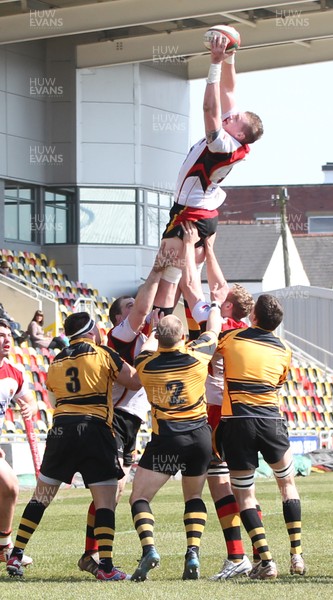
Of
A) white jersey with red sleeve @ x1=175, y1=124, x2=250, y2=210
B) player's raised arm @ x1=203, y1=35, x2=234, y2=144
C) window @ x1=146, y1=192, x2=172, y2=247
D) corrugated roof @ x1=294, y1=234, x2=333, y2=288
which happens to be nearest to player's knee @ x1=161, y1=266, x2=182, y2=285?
white jersey with red sleeve @ x1=175, y1=124, x2=250, y2=210

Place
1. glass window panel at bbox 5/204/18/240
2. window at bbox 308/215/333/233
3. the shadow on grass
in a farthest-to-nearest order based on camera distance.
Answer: window at bbox 308/215/333/233 → glass window panel at bbox 5/204/18/240 → the shadow on grass

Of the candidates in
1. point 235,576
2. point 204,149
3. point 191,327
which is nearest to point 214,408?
point 191,327

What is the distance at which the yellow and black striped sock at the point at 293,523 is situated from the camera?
860 cm

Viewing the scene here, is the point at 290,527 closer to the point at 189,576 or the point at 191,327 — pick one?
the point at 189,576

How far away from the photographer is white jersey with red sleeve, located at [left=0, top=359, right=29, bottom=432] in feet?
31.0

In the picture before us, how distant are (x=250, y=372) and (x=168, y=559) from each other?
212 cm

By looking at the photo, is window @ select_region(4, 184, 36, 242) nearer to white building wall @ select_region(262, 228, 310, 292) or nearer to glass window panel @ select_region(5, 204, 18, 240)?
glass window panel @ select_region(5, 204, 18, 240)

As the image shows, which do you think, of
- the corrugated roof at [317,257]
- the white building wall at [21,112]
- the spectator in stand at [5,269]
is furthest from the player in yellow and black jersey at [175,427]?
the corrugated roof at [317,257]

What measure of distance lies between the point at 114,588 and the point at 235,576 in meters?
1.05

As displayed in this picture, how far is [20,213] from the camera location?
102ft

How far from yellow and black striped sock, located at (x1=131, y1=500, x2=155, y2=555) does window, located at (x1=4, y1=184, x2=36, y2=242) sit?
2253cm

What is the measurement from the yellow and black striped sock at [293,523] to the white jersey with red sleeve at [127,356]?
141 cm

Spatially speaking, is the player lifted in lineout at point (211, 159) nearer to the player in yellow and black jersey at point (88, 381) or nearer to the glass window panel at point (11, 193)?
the player in yellow and black jersey at point (88, 381)

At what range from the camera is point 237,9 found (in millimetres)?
25672
